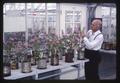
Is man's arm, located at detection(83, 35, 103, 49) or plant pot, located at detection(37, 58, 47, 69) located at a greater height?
man's arm, located at detection(83, 35, 103, 49)

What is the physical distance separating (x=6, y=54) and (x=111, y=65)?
87 cm

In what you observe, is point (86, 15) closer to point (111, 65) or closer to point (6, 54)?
point (111, 65)

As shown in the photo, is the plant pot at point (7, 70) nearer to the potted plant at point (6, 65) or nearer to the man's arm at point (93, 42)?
the potted plant at point (6, 65)

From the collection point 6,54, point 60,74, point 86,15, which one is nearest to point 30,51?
point 6,54

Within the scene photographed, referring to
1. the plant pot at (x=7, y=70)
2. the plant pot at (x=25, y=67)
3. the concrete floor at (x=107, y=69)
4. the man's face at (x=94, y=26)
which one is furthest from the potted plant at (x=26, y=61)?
the man's face at (x=94, y=26)

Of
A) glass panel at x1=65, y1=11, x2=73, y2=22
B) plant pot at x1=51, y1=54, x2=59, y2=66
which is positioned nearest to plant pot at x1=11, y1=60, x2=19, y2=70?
plant pot at x1=51, y1=54, x2=59, y2=66

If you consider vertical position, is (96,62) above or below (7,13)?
below

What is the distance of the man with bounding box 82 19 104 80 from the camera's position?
6.33 ft

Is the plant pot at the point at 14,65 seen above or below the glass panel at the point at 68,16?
below

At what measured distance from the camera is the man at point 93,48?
193 centimetres

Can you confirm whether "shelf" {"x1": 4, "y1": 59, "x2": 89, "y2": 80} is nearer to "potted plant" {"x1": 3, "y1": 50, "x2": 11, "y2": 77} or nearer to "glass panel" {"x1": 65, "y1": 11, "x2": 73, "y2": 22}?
"potted plant" {"x1": 3, "y1": 50, "x2": 11, "y2": 77}

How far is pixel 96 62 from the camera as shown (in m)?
1.97

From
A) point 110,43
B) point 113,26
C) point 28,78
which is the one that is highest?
point 113,26

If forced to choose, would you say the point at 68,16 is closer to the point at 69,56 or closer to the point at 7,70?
the point at 69,56
